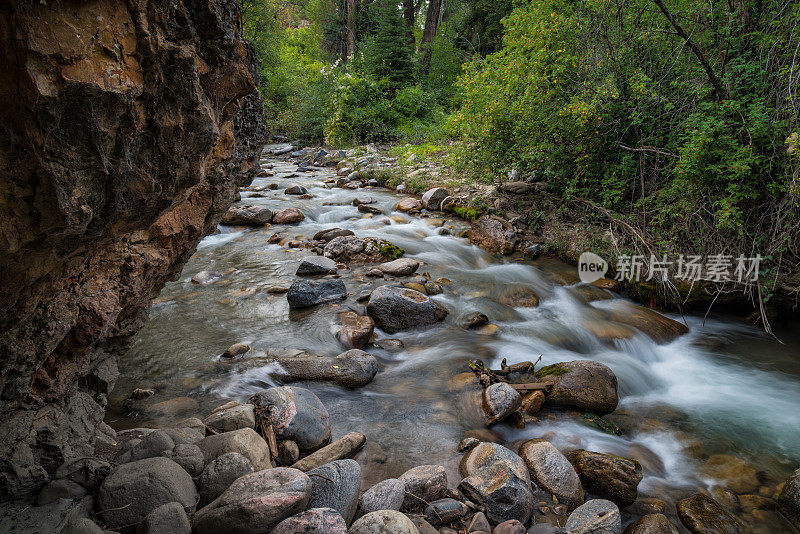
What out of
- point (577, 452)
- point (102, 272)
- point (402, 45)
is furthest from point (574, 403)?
point (402, 45)

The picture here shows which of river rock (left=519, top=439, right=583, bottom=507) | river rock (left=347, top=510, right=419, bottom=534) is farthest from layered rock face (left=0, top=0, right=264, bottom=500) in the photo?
river rock (left=519, top=439, right=583, bottom=507)

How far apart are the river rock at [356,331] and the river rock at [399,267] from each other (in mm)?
1721

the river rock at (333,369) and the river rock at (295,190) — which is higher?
the river rock at (295,190)

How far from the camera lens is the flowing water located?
3.80m

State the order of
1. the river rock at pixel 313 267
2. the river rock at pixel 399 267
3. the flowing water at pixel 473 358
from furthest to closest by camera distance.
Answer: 1. the river rock at pixel 399 267
2. the river rock at pixel 313 267
3. the flowing water at pixel 473 358

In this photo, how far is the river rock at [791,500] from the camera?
316cm

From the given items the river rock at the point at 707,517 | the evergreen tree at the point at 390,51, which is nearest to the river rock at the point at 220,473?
the river rock at the point at 707,517

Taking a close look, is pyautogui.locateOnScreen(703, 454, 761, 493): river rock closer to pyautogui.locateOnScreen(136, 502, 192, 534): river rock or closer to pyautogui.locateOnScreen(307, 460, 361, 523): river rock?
pyautogui.locateOnScreen(307, 460, 361, 523): river rock

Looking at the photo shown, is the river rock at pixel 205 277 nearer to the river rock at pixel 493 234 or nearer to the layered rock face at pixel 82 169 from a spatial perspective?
the layered rock face at pixel 82 169

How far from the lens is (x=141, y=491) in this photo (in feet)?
7.16

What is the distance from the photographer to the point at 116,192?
1.61 metres

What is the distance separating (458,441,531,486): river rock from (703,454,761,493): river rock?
6.45 ft

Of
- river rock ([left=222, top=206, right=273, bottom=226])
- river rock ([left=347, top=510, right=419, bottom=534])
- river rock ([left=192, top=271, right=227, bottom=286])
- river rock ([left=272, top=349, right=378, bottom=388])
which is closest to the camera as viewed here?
river rock ([left=347, top=510, right=419, bottom=534])

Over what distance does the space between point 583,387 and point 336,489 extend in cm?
290
